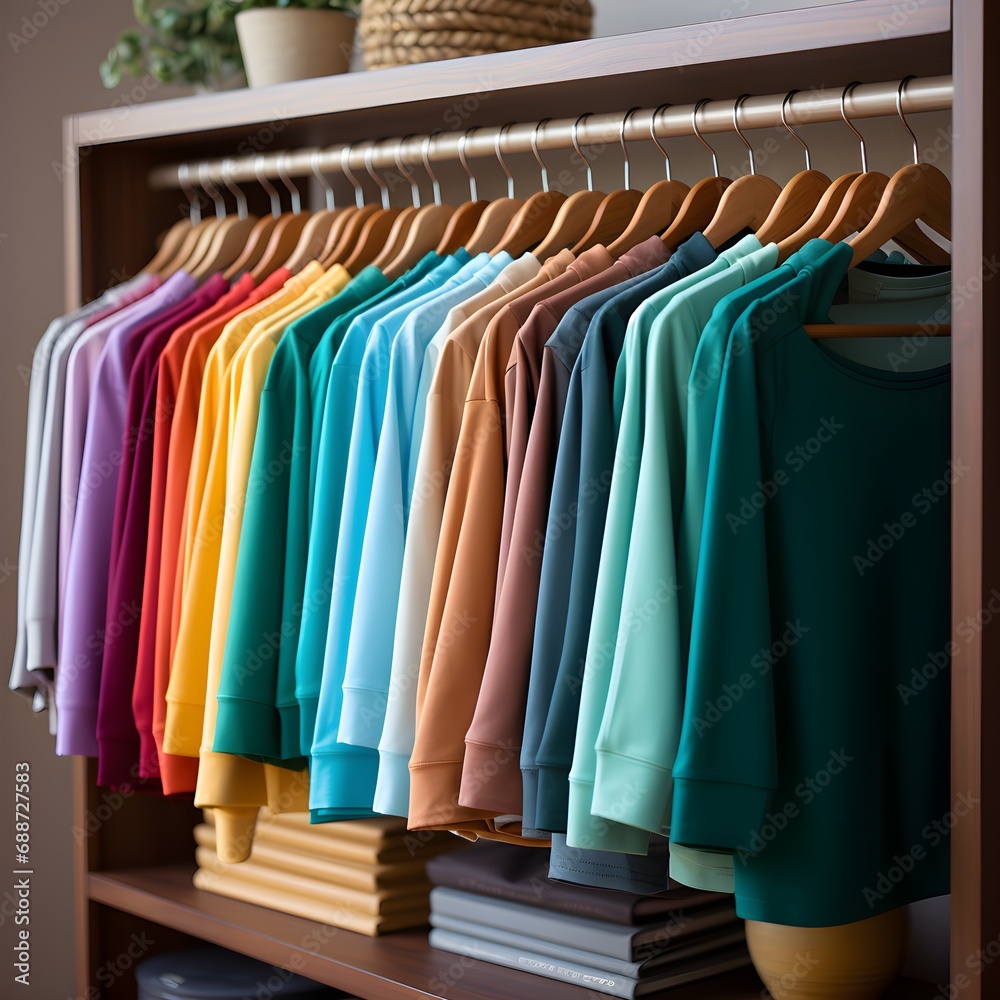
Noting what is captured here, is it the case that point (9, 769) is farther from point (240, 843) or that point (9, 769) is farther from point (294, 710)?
point (294, 710)

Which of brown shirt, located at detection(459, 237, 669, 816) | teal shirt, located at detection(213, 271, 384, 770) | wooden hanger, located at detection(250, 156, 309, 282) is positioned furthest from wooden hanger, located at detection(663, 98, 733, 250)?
wooden hanger, located at detection(250, 156, 309, 282)

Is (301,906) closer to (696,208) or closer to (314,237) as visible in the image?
(314,237)

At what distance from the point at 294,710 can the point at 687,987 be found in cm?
64

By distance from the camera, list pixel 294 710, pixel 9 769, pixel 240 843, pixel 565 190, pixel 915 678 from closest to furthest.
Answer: pixel 915 678 → pixel 294 710 → pixel 240 843 → pixel 565 190 → pixel 9 769

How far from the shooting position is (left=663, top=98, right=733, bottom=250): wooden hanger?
159 cm

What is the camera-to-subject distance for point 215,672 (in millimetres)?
1682

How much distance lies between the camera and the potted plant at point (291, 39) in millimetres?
1970

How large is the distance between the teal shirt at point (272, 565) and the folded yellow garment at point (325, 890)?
1.23 feet

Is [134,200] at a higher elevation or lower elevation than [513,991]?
higher

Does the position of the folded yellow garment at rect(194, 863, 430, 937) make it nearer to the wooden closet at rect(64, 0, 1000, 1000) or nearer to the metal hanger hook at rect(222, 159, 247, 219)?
the wooden closet at rect(64, 0, 1000, 1000)

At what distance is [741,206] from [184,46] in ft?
3.66

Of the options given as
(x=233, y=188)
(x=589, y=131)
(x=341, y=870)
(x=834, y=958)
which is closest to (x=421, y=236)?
(x=589, y=131)

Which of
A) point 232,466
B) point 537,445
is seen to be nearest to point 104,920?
point 232,466

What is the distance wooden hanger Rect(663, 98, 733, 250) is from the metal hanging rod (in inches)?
2.1
